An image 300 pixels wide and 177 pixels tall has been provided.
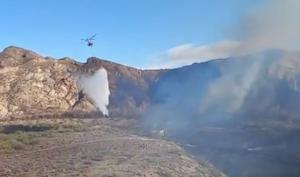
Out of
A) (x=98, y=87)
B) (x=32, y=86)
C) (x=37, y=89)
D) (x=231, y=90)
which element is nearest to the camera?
(x=32, y=86)

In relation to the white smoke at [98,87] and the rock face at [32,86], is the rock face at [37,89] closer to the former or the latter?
the rock face at [32,86]

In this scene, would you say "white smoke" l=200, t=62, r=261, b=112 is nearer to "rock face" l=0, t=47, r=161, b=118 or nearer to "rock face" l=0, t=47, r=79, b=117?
"rock face" l=0, t=47, r=161, b=118

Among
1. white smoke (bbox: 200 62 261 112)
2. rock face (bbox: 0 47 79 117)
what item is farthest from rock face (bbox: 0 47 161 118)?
white smoke (bbox: 200 62 261 112)

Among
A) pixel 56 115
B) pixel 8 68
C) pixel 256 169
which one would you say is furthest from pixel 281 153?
pixel 8 68

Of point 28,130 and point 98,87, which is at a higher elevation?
point 98,87

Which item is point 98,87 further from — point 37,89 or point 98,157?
point 98,157

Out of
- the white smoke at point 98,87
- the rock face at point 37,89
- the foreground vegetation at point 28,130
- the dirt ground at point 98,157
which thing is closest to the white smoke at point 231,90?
the rock face at point 37,89

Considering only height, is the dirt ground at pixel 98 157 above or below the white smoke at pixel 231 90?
below

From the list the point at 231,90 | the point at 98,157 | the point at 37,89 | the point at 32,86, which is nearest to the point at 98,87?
the point at 37,89
